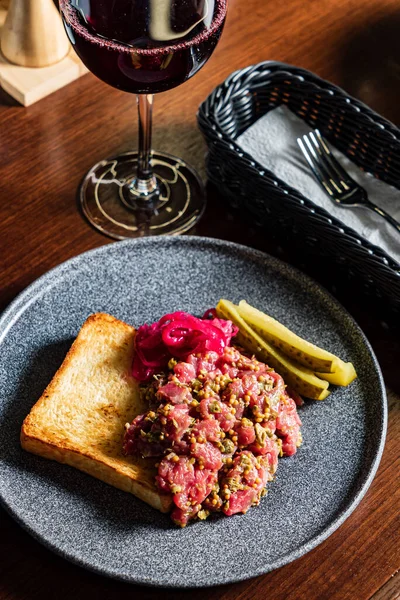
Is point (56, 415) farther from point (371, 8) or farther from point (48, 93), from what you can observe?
point (371, 8)

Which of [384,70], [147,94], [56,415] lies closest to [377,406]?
[56,415]

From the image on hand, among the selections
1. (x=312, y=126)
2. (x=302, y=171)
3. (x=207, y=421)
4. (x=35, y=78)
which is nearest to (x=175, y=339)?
(x=207, y=421)

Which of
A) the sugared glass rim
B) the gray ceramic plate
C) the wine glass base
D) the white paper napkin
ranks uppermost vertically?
the sugared glass rim

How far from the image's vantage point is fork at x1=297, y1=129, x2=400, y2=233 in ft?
7.34

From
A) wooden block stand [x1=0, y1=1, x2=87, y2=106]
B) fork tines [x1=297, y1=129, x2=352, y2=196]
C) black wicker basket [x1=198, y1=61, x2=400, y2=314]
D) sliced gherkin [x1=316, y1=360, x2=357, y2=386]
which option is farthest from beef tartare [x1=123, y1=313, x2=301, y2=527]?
wooden block stand [x1=0, y1=1, x2=87, y2=106]

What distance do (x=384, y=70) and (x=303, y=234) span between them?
2.98 ft

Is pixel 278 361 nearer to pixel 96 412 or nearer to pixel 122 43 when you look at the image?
pixel 96 412

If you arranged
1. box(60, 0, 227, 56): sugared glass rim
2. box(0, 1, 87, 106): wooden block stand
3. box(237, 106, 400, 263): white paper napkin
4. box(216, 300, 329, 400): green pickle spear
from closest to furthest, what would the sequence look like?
box(60, 0, 227, 56): sugared glass rim
box(216, 300, 329, 400): green pickle spear
box(237, 106, 400, 263): white paper napkin
box(0, 1, 87, 106): wooden block stand

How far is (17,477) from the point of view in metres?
1.67

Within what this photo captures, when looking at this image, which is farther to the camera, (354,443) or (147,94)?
(147,94)

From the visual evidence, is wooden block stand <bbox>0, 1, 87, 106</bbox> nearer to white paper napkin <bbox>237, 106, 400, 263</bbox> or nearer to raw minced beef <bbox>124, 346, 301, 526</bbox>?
white paper napkin <bbox>237, 106, 400, 263</bbox>

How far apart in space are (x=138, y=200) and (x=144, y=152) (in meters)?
0.16

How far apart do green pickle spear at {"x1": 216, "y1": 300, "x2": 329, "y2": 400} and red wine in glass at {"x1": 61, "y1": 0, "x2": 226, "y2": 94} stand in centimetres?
56

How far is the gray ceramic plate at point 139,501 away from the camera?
1594mm
